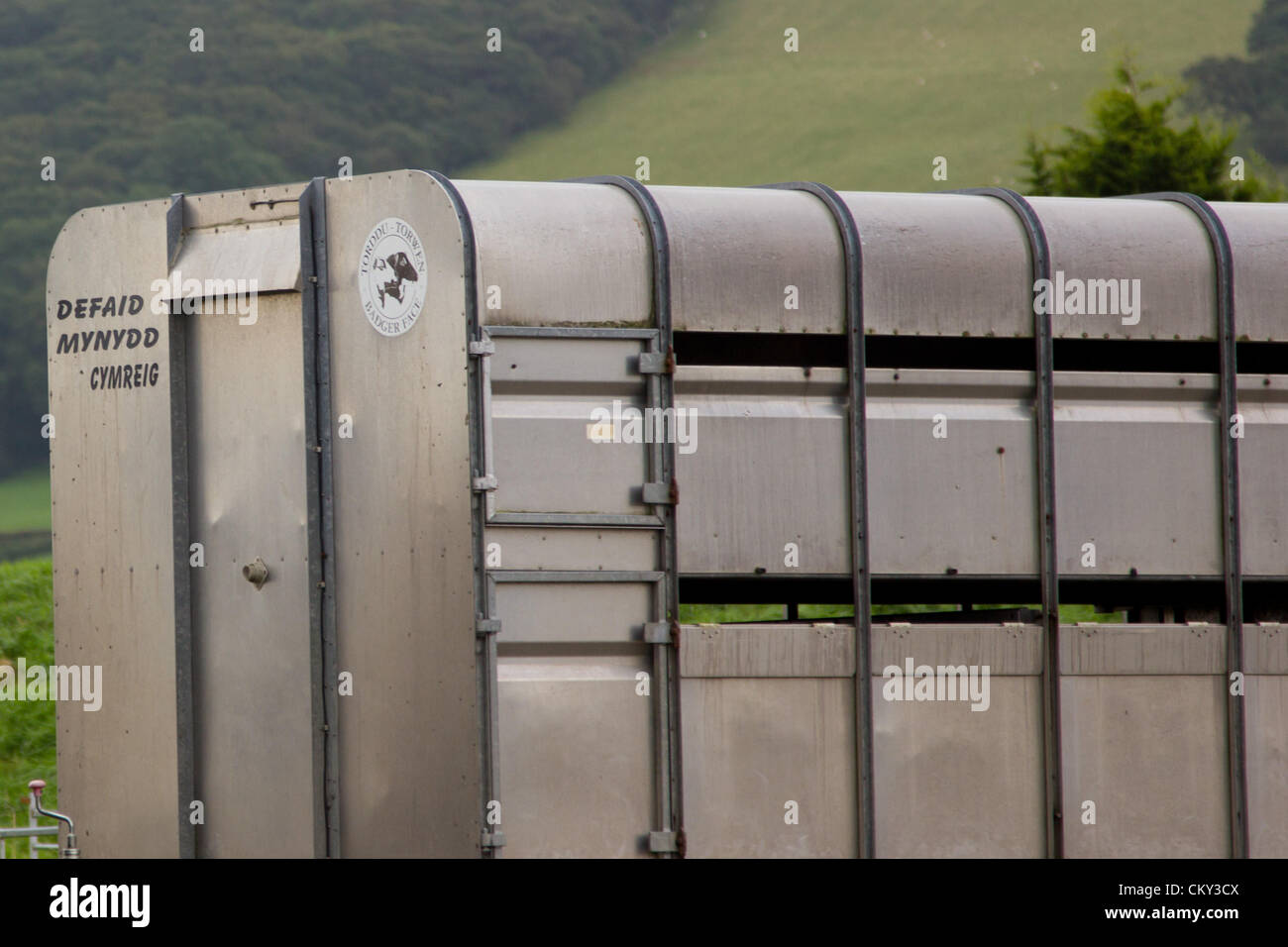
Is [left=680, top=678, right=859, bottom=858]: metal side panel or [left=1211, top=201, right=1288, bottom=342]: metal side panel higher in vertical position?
[left=1211, top=201, right=1288, bottom=342]: metal side panel

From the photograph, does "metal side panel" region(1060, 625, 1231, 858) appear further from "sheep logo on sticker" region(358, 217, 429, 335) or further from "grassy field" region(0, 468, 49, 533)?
"grassy field" region(0, 468, 49, 533)

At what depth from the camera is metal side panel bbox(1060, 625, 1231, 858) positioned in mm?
6738

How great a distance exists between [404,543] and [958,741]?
6.83ft

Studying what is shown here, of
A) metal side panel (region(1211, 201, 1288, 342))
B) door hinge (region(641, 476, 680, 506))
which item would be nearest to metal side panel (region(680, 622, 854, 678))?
door hinge (region(641, 476, 680, 506))

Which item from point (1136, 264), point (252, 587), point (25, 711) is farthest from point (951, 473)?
point (25, 711)

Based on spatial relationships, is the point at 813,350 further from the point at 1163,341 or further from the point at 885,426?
Answer: the point at 1163,341

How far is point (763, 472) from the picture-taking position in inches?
255

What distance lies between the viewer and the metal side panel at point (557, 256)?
6.16m

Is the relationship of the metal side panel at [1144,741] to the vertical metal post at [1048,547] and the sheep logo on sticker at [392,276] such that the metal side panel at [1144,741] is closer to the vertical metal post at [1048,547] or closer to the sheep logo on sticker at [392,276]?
the vertical metal post at [1048,547]

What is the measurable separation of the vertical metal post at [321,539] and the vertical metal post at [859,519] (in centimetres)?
170

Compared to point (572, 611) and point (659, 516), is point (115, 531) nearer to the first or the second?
point (572, 611)

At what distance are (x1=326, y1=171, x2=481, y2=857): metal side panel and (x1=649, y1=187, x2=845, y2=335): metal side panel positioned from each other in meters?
0.83

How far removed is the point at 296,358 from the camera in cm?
653

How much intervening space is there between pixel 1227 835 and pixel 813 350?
2.36 meters
